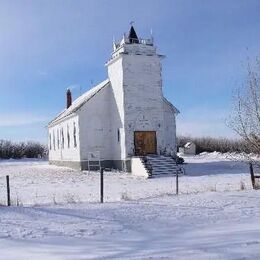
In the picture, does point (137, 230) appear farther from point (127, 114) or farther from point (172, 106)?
point (172, 106)

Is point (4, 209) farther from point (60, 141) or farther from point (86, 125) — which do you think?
point (60, 141)

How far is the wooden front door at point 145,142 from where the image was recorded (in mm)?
34188

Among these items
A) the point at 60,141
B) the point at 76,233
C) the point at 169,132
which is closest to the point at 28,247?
the point at 76,233

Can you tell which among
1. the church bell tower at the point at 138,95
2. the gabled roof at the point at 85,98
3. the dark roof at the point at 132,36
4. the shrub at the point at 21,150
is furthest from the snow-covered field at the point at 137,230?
the shrub at the point at 21,150

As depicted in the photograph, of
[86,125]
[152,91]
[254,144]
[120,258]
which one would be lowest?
[120,258]

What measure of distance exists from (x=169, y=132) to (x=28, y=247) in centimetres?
2967

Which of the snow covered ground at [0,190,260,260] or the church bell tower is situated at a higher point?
the church bell tower

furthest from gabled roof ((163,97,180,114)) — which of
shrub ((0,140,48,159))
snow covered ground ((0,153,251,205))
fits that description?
shrub ((0,140,48,159))

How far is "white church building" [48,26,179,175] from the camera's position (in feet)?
111

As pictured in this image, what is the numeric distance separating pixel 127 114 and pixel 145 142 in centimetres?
253

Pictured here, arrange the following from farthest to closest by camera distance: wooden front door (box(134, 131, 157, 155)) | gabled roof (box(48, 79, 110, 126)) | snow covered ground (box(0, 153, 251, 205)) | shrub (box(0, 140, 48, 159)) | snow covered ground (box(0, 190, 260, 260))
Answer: shrub (box(0, 140, 48, 159))
gabled roof (box(48, 79, 110, 126))
wooden front door (box(134, 131, 157, 155))
snow covered ground (box(0, 153, 251, 205))
snow covered ground (box(0, 190, 260, 260))

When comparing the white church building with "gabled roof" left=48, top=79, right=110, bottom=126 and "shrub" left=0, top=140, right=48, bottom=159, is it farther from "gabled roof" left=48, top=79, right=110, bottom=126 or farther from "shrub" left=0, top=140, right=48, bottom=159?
"shrub" left=0, top=140, right=48, bottom=159

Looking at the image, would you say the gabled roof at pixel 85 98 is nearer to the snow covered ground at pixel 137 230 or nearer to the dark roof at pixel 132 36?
the dark roof at pixel 132 36

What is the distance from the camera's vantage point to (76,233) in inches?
366
